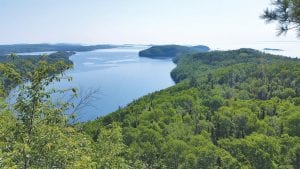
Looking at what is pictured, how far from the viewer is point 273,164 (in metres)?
68.3

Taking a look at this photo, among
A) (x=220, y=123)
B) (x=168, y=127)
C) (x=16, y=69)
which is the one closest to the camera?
(x=16, y=69)

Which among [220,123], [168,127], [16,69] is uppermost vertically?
[16,69]

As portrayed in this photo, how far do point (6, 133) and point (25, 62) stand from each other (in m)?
2.19

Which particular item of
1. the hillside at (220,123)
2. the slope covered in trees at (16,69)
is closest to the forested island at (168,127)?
the slope covered in trees at (16,69)

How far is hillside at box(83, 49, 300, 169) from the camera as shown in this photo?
240ft

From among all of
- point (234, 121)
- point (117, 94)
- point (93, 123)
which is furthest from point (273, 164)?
point (117, 94)

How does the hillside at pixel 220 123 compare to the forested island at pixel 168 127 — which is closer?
the forested island at pixel 168 127

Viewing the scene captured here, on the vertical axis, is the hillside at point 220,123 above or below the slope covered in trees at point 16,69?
below

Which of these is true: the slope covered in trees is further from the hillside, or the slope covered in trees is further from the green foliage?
the hillside

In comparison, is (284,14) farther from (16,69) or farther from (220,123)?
(220,123)

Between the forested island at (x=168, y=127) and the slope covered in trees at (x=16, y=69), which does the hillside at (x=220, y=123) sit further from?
the slope covered in trees at (x=16, y=69)

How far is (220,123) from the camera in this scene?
111438 mm

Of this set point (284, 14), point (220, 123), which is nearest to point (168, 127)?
point (220, 123)

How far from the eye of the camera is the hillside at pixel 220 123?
240 feet
